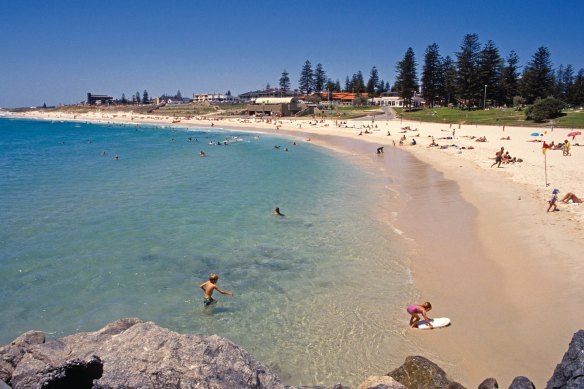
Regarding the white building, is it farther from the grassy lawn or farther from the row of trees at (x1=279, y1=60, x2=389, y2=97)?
the grassy lawn

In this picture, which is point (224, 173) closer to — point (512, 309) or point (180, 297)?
point (180, 297)

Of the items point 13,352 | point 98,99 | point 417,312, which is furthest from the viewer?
point 98,99

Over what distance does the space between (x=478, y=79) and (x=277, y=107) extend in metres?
42.7

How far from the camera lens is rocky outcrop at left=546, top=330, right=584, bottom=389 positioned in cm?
496

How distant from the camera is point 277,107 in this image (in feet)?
307

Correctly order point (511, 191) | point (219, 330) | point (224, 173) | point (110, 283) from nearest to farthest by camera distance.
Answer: point (219, 330), point (110, 283), point (511, 191), point (224, 173)

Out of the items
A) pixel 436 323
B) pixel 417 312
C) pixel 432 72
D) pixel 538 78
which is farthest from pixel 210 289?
pixel 432 72

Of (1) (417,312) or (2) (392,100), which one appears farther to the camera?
(2) (392,100)

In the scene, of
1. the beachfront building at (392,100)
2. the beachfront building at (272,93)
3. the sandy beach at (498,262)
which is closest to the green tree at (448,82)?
the beachfront building at (392,100)

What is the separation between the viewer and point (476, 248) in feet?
42.4

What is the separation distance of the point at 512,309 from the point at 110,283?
10.2 metres

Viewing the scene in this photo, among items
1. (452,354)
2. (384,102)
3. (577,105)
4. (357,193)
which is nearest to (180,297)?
(452,354)

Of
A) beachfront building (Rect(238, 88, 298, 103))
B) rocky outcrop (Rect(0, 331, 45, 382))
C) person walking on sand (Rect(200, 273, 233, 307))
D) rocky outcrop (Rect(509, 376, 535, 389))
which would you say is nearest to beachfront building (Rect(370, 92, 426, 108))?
beachfront building (Rect(238, 88, 298, 103))

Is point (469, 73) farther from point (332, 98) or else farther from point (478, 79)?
point (332, 98)
